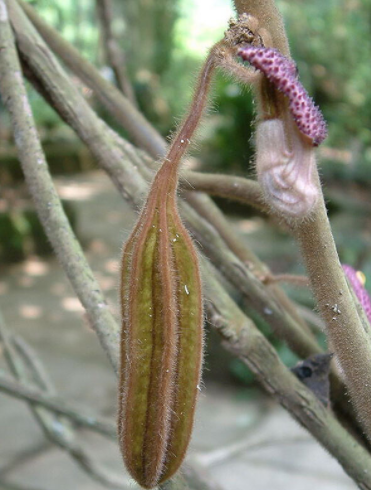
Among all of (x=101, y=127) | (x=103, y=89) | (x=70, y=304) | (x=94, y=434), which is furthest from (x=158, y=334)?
(x=70, y=304)

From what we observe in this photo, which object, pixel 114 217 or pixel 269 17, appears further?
pixel 114 217

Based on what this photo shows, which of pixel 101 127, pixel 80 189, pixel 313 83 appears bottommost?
pixel 80 189

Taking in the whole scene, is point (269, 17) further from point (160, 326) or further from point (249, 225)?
point (249, 225)

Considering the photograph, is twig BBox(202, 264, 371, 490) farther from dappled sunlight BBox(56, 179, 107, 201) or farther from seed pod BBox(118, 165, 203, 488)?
dappled sunlight BBox(56, 179, 107, 201)

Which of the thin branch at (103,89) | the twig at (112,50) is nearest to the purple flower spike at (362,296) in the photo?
the thin branch at (103,89)

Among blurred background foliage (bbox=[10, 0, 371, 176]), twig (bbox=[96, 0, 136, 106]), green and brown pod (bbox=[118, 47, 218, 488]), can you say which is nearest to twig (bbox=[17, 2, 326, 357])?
green and brown pod (bbox=[118, 47, 218, 488])

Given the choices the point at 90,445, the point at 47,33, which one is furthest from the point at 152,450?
the point at 90,445

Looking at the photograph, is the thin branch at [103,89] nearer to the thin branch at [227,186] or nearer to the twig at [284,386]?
the thin branch at [227,186]

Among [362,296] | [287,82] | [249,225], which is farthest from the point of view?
[249,225]
